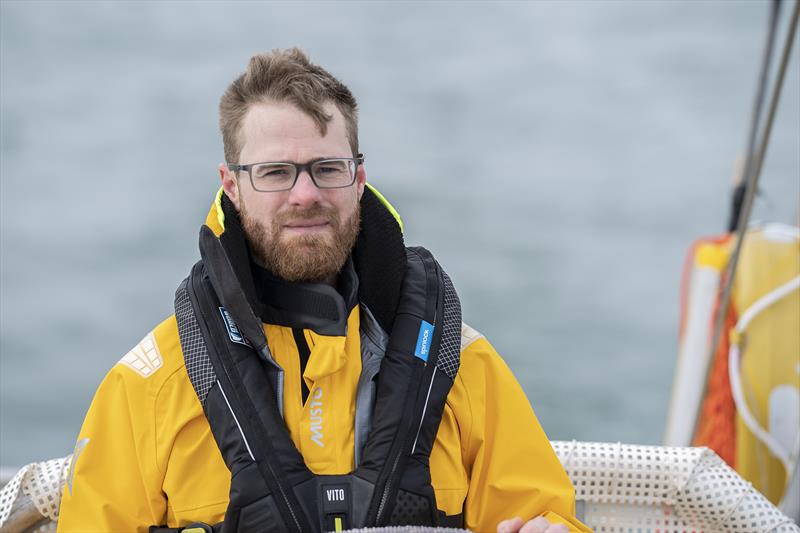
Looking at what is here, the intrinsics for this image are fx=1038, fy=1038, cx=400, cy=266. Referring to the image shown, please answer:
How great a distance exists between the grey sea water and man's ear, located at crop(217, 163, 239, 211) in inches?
197

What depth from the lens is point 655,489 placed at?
221 cm

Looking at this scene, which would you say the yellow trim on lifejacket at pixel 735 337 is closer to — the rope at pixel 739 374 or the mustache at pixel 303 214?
the rope at pixel 739 374

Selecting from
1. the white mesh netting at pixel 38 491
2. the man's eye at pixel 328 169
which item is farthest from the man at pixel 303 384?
the white mesh netting at pixel 38 491

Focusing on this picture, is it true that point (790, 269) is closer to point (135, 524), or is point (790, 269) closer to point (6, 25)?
point (135, 524)

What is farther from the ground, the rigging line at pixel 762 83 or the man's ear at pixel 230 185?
the rigging line at pixel 762 83

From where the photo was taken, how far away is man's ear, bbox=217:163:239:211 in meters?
1.81

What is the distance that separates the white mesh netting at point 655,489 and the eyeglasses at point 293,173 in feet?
2.76

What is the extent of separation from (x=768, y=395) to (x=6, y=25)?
919 cm

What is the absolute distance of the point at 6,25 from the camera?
1038 cm

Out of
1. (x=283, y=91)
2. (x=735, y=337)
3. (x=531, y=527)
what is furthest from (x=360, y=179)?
(x=735, y=337)

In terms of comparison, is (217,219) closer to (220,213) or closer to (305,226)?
(220,213)

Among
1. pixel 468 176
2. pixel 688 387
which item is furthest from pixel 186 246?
pixel 688 387

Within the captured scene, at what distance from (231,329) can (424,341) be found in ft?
1.07

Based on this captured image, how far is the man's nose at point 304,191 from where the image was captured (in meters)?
1.71
